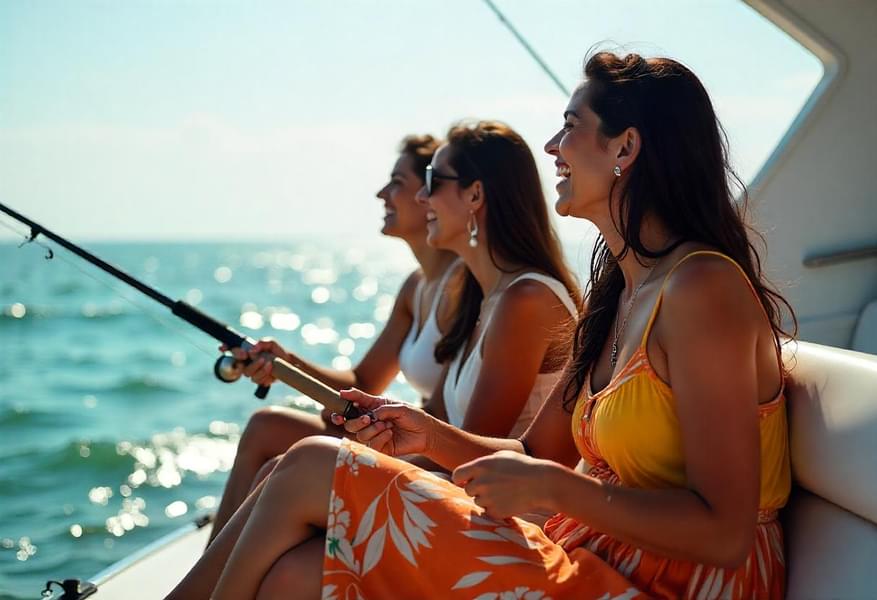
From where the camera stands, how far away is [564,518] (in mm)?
2125

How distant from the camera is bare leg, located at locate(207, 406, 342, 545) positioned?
3008mm

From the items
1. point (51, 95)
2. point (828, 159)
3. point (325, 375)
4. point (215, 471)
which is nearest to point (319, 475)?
point (325, 375)

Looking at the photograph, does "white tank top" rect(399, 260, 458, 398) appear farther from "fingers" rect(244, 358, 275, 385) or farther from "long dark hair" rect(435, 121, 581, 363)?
"fingers" rect(244, 358, 275, 385)

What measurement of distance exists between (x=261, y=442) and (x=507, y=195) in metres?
0.96

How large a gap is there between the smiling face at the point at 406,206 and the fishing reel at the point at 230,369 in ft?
3.39

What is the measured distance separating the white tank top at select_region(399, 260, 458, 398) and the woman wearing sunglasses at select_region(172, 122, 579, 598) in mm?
190

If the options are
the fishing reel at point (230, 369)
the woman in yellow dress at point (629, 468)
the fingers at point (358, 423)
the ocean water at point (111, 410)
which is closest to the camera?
the woman in yellow dress at point (629, 468)

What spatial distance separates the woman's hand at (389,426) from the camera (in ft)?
7.29

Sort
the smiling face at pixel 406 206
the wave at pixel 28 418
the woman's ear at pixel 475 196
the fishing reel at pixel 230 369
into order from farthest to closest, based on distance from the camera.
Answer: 1. the wave at pixel 28 418
2. the smiling face at pixel 406 206
3. the woman's ear at pixel 475 196
4. the fishing reel at pixel 230 369

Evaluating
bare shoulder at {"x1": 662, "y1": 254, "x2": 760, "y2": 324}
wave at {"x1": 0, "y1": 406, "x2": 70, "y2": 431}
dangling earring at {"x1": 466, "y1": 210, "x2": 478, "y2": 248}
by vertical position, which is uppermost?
bare shoulder at {"x1": 662, "y1": 254, "x2": 760, "y2": 324}

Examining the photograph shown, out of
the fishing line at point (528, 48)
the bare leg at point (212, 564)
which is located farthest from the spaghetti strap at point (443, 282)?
the bare leg at point (212, 564)

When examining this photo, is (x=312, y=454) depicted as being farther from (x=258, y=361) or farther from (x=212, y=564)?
(x=258, y=361)

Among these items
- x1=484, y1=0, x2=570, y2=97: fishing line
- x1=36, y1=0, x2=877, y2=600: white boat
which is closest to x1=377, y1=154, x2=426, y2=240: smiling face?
x1=484, y1=0, x2=570, y2=97: fishing line

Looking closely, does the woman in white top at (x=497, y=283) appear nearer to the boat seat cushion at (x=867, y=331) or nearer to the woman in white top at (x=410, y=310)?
the woman in white top at (x=410, y=310)
